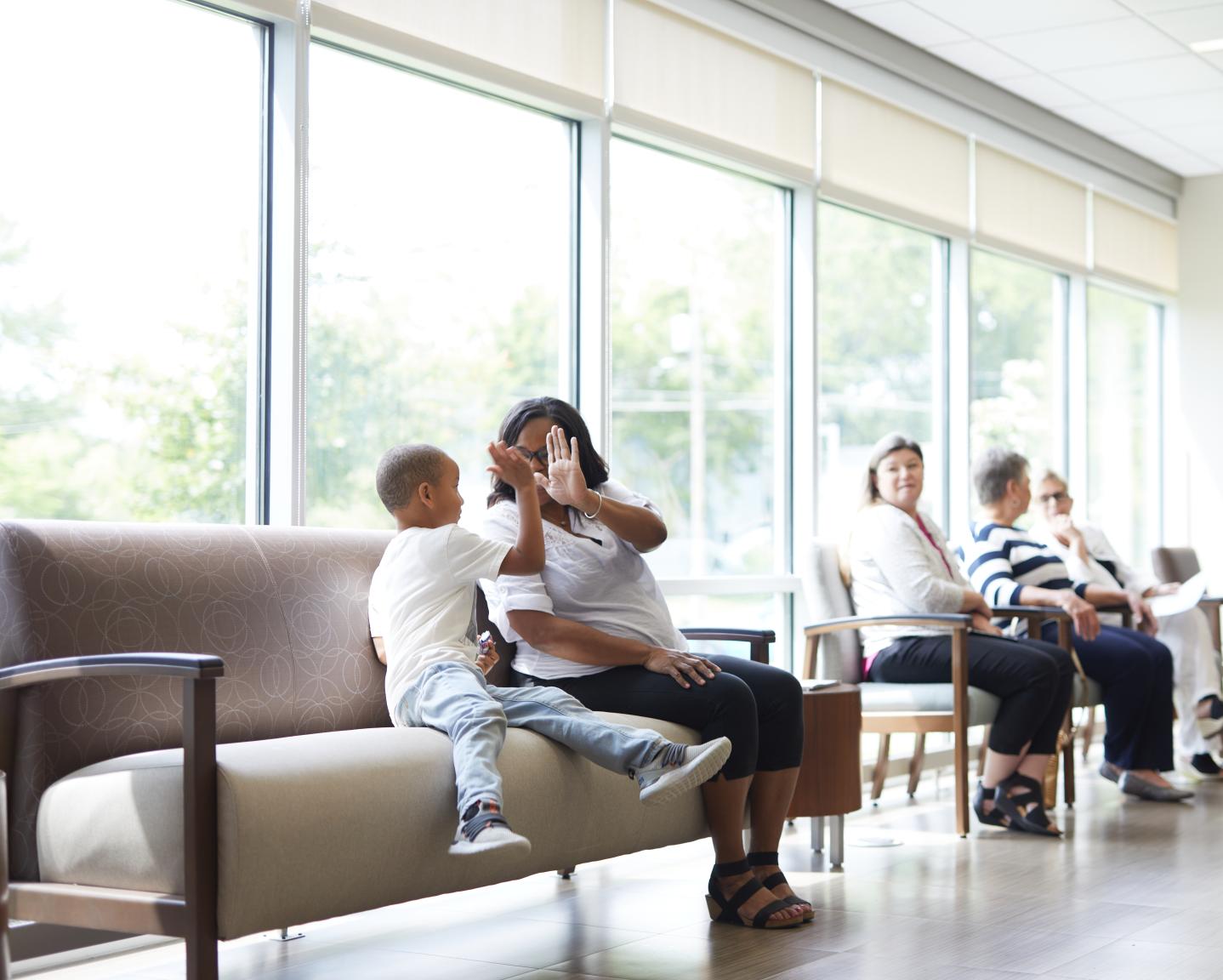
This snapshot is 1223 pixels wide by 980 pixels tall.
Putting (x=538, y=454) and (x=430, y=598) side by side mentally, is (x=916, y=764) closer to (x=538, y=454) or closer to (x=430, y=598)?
(x=538, y=454)

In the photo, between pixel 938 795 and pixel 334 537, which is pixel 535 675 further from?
pixel 938 795

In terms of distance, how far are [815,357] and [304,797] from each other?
12.4 ft

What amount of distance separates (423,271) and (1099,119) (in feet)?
14.3

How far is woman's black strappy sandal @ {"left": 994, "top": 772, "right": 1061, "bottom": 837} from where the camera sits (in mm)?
4598

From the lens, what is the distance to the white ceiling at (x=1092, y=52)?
5699 millimetres

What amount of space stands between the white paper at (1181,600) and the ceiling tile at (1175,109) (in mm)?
2354

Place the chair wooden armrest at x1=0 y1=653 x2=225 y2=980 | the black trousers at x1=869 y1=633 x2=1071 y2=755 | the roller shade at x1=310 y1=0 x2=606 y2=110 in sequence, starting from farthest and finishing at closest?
the black trousers at x1=869 y1=633 x2=1071 y2=755
the roller shade at x1=310 y1=0 x2=606 y2=110
the chair wooden armrest at x1=0 y1=653 x2=225 y2=980

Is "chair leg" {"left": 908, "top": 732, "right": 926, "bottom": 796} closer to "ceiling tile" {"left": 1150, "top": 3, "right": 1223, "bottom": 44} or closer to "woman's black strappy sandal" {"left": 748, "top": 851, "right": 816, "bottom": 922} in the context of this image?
"woman's black strappy sandal" {"left": 748, "top": 851, "right": 816, "bottom": 922}

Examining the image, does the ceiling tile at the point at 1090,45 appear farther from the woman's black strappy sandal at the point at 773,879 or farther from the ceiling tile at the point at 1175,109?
the woman's black strappy sandal at the point at 773,879

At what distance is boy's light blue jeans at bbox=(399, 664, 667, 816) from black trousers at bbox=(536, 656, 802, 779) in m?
0.23

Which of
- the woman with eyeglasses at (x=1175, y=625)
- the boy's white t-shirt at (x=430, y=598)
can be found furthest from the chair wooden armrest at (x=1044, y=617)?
the boy's white t-shirt at (x=430, y=598)

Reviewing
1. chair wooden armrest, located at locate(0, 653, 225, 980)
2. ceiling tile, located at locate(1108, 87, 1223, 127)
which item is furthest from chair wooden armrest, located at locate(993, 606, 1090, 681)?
chair wooden armrest, located at locate(0, 653, 225, 980)

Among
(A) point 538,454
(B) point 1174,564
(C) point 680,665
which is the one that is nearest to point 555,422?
(A) point 538,454

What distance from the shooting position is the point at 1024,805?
465 cm
